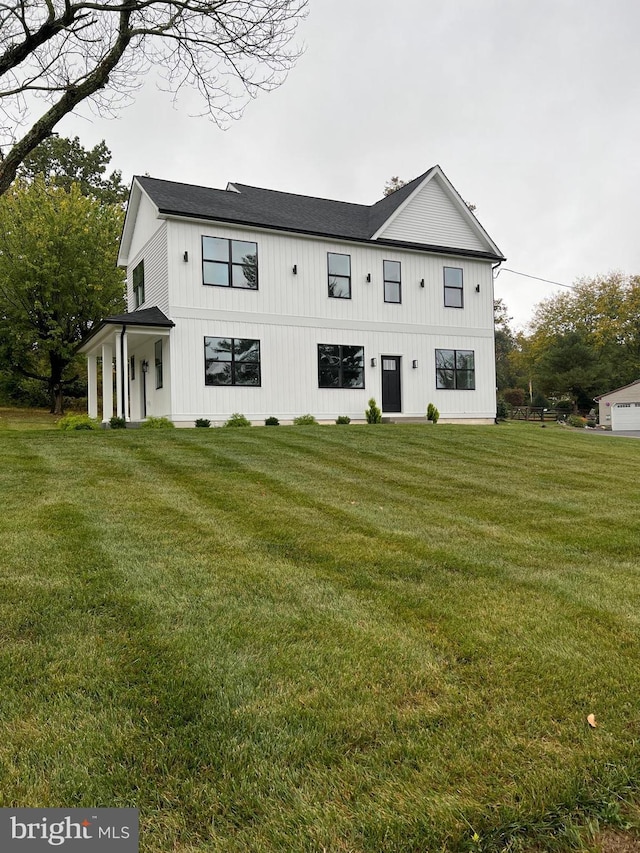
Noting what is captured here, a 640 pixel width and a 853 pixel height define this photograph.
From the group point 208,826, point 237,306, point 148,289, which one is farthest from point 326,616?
point 148,289

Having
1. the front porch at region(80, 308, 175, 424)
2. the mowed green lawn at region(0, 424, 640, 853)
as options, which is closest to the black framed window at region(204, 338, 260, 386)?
the front porch at region(80, 308, 175, 424)

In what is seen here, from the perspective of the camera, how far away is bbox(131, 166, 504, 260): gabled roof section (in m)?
15.9

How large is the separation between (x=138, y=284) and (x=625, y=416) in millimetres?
32094

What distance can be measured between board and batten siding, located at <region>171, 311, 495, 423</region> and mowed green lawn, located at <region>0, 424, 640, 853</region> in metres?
9.61

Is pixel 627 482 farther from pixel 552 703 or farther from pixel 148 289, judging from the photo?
pixel 148 289

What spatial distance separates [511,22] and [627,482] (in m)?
12.6

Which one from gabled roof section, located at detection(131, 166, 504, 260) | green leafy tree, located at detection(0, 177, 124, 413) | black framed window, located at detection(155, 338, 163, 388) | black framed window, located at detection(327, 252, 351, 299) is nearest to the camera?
gabled roof section, located at detection(131, 166, 504, 260)

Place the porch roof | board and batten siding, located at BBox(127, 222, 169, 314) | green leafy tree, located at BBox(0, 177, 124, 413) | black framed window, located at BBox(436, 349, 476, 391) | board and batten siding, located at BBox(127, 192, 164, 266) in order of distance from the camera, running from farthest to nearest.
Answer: green leafy tree, located at BBox(0, 177, 124, 413), black framed window, located at BBox(436, 349, 476, 391), board and batten siding, located at BBox(127, 192, 164, 266), board and batten siding, located at BBox(127, 222, 169, 314), the porch roof

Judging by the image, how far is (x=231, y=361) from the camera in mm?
15742

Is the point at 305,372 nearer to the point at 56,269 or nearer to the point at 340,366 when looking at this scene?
the point at 340,366

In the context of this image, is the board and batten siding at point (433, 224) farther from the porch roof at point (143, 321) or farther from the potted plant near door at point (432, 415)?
the porch roof at point (143, 321)

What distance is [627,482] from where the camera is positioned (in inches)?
314

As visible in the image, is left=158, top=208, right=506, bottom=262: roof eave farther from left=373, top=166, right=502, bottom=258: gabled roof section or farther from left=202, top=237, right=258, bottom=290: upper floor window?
left=202, top=237, right=258, bottom=290: upper floor window

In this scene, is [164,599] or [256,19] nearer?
[164,599]
